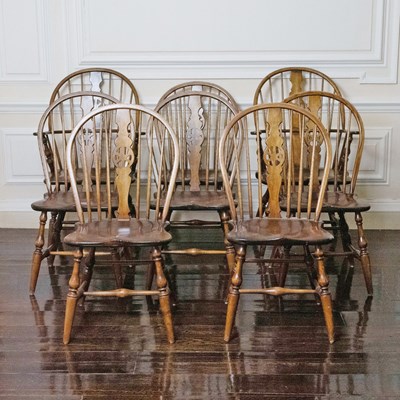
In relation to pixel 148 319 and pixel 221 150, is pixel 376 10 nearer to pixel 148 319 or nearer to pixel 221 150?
pixel 221 150

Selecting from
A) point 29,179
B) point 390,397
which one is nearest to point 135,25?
point 29,179

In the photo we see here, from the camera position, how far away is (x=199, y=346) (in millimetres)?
2641

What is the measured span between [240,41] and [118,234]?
174cm

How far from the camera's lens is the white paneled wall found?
397 cm

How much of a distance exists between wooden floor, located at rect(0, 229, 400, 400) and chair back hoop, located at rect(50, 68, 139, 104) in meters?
1.14

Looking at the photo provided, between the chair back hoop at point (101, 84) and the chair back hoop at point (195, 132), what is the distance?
281 mm

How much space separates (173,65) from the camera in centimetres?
403

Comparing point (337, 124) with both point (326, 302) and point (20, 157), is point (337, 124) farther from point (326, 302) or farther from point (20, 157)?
point (20, 157)

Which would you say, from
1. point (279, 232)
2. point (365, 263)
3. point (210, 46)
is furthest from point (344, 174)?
point (210, 46)

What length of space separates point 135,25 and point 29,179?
1.11m

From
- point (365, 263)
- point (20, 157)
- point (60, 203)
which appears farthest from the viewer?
point (20, 157)

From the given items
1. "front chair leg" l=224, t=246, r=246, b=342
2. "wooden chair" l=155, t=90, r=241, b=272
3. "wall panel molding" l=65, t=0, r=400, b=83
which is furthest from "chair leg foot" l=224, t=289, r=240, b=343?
"wall panel molding" l=65, t=0, r=400, b=83

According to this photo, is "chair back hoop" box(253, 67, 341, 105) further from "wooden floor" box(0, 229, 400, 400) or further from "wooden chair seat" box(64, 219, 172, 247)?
"wooden chair seat" box(64, 219, 172, 247)

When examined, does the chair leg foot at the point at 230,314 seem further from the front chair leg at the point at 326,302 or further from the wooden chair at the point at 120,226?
the front chair leg at the point at 326,302
